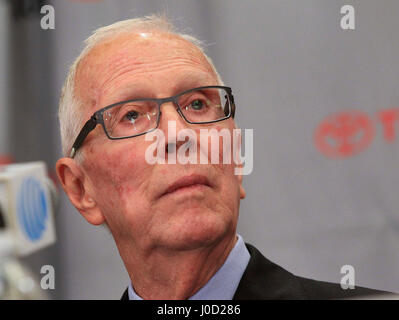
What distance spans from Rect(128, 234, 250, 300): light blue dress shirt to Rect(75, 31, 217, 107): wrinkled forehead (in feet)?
1.38

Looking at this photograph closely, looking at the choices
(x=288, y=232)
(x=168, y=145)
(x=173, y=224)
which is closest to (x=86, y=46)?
(x=168, y=145)

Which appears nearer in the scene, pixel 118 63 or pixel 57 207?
pixel 118 63

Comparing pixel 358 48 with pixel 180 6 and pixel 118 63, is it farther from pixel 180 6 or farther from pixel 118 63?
pixel 118 63

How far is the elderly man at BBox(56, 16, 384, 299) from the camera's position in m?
1.08

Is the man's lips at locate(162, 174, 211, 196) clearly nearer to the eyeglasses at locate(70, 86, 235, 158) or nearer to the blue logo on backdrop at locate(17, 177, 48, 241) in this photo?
the eyeglasses at locate(70, 86, 235, 158)

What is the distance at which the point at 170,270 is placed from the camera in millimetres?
1130

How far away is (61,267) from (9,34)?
589 mm

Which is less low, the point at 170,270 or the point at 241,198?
the point at 241,198

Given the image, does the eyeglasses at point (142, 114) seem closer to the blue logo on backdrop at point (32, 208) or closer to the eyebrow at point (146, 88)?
A: the eyebrow at point (146, 88)

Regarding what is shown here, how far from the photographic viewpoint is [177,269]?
1.12 metres

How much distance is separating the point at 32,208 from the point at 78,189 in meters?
0.14

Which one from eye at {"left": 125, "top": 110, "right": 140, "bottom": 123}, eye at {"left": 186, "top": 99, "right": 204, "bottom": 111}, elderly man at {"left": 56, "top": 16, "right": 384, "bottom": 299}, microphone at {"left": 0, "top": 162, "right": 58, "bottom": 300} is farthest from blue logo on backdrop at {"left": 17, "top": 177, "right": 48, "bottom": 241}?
eye at {"left": 186, "top": 99, "right": 204, "bottom": 111}

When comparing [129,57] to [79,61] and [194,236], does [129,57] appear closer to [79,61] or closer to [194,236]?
[79,61]

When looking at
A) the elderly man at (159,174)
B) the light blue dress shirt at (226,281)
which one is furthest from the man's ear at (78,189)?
the light blue dress shirt at (226,281)
